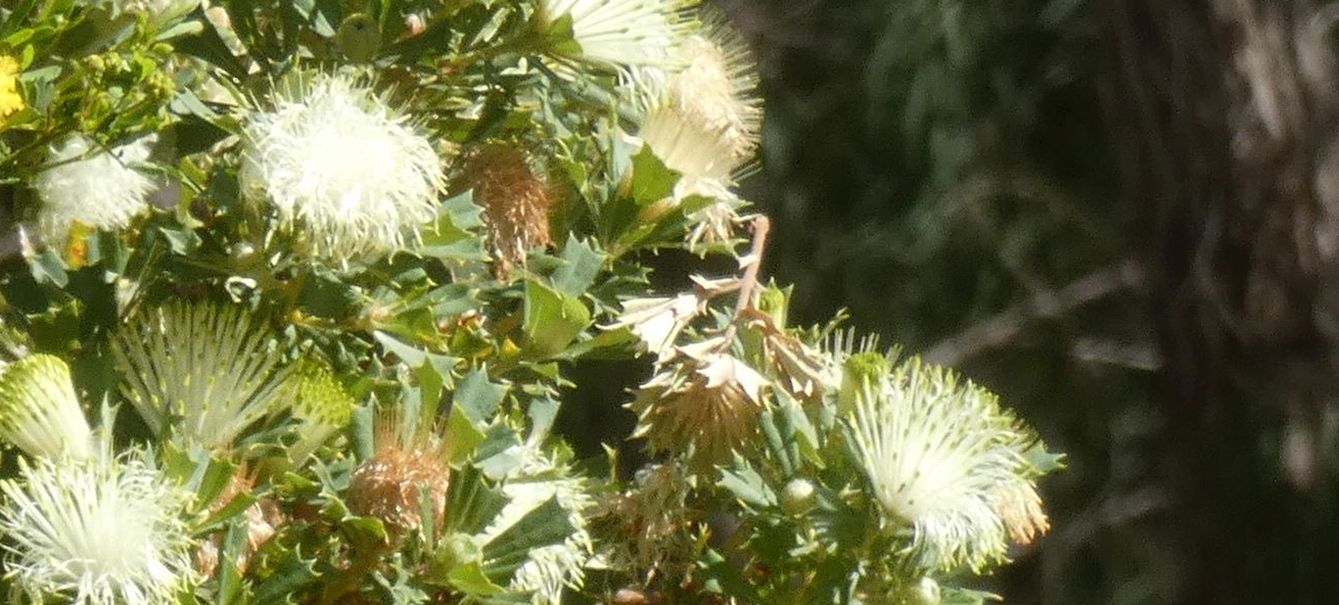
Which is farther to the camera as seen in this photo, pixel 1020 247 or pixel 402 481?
pixel 1020 247

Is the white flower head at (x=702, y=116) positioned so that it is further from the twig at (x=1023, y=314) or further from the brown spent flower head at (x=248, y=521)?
the twig at (x=1023, y=314)

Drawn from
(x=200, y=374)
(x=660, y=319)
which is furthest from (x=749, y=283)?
(x=200, y=374)

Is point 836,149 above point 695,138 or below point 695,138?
below

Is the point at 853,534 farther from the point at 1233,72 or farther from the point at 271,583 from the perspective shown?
the point at 1233,72

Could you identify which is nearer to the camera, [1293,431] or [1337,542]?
[1293,431]

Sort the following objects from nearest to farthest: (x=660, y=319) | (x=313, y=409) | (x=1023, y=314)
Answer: (x=313, y=409) < (x=660, y=319) < (x=1023, y=314)

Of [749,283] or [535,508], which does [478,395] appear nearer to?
[535,508]

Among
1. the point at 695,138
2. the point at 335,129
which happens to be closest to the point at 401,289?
the point at 335,129

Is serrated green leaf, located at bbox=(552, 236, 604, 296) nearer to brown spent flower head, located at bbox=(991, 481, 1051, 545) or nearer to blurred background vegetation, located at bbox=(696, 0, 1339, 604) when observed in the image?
brown spent flower head, located at bbox=(991, 481, 1051, 545)
